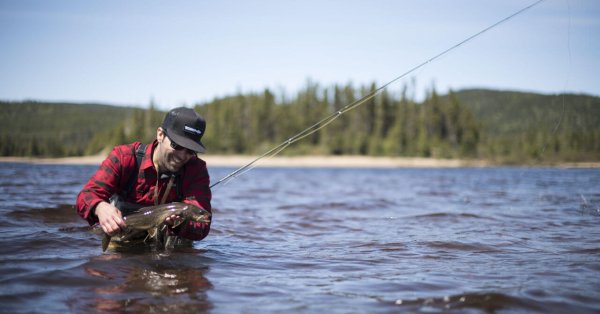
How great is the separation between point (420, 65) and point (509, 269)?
9.94ft

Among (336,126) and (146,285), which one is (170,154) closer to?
(146,285)

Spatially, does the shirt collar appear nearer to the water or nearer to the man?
the man

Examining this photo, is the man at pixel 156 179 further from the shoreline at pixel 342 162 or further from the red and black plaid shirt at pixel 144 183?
the shoreline at pixel 342 162

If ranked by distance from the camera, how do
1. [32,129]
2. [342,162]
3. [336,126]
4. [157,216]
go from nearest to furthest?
[157,216] → [32,129] → [342,162] → [336,126]

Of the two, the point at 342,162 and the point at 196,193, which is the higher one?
the point at 196,193

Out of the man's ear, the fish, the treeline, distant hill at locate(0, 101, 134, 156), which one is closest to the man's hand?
the fish

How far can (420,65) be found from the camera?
6.62 metres

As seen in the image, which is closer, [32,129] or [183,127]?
[183,127]

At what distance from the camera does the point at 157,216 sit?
4891 millimetres

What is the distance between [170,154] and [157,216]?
0.67 meters

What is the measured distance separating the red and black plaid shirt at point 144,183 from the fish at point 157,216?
0.20 m

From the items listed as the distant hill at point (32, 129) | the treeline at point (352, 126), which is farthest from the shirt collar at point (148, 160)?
the treeline at point (352, 126)

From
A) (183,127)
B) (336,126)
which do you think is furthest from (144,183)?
(336,126)

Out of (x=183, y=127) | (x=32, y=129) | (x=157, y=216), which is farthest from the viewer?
(x=32, y=129)
